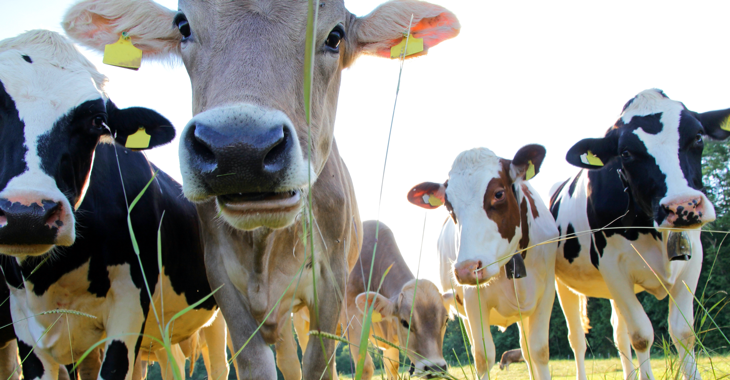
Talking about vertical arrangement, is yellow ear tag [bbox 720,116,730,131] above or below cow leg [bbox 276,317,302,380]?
above

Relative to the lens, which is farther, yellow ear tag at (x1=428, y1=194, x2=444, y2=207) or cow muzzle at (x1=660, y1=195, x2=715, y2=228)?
yellow ear tag at (x1=428, y1=194, x2=444, y2=207)

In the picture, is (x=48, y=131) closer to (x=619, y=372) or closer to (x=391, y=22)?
(x=391, y=22)

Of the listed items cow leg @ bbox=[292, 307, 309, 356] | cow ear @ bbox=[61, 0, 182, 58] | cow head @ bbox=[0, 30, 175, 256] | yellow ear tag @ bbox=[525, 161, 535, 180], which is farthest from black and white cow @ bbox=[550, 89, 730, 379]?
cow leg @ bbox=[292, 307, 309, 356]

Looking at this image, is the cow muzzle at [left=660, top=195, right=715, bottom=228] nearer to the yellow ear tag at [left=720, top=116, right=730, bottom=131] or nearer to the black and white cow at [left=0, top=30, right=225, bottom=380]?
the yellow ear tag at [left=720, top=116, right=730, bottom=131]

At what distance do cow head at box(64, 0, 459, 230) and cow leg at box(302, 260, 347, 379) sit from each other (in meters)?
0.77

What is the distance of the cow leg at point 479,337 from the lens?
196 inches

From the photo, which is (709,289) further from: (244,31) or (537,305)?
(244,31)

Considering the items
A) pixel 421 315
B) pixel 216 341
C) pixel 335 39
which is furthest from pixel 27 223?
pixel 421 315

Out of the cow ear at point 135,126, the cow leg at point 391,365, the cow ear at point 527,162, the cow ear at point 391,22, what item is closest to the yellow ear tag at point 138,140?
the cow ear at point 135,126

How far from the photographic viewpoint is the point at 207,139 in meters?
1.83

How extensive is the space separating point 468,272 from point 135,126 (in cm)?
266

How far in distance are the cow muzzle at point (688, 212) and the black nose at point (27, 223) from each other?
391 cm

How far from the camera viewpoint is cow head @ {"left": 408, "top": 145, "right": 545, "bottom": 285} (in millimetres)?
4297

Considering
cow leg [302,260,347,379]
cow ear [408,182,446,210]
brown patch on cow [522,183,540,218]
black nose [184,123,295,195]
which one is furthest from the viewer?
cow ear [408,182,446,210]
